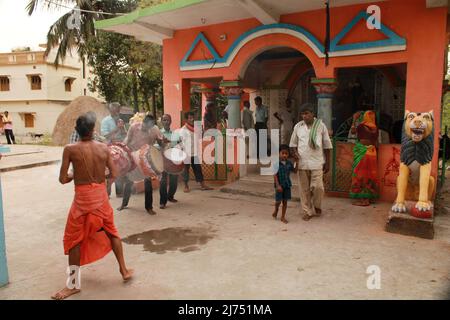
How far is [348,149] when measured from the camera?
23.3 ft

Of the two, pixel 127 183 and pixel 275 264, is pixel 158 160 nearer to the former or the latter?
pixel 127 183

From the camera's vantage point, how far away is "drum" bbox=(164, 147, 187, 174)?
6754 mm

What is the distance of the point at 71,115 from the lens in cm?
1888

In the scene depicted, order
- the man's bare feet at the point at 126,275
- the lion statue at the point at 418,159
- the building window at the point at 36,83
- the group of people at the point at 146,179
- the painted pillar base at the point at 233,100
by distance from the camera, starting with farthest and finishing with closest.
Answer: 1. the building window at the point at 36,83
2. the painted pillar base at the point at 233,100
3. the lion statue at the point at 418,159
4. the man's bare feet at the point at 126,275
5. the group of people at the point at 146,179

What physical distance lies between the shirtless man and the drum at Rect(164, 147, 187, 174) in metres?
3.02

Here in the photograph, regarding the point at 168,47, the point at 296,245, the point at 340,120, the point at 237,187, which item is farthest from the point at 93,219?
the point at 340,120

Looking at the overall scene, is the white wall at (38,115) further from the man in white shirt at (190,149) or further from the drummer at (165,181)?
the drummer at (165,181)

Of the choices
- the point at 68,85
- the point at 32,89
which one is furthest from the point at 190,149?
the point at 68,85

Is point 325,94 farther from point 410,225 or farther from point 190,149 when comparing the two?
point 410,225

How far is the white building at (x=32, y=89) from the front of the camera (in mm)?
31062

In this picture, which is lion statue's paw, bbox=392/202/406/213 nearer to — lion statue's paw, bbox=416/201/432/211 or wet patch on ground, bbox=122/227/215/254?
lion statue's paw, bbox=416/201/432/211

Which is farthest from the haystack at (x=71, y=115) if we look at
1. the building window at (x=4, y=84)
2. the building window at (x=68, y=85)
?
the building window at (x=4, y=84)

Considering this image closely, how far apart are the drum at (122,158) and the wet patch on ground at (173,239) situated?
122cm

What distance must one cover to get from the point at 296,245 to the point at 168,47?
6.36 m
